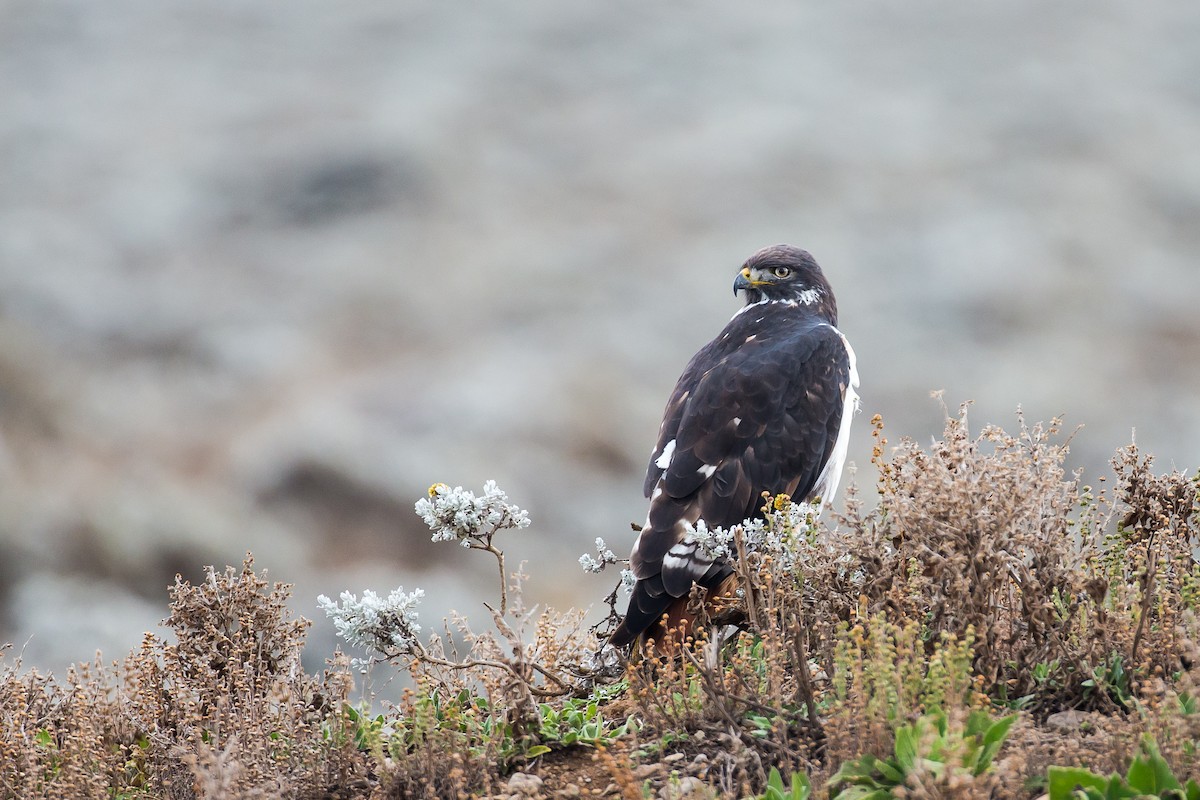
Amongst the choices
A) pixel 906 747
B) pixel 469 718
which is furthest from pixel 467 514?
pixel 906 747

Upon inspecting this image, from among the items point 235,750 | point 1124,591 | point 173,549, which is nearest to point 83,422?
point 173,549

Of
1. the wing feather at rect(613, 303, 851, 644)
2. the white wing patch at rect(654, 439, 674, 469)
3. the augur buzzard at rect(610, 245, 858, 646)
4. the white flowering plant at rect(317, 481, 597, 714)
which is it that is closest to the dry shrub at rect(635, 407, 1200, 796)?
the white flowering plant at rect(317, 481, 597, 714)

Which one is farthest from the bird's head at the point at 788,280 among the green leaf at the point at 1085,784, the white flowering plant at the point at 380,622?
the green leaf at the point at 1085,784

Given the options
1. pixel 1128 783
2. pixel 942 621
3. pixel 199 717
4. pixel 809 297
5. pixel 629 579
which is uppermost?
pixel 809 297

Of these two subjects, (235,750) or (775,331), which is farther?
(775,331)

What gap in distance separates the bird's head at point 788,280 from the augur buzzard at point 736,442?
170mm

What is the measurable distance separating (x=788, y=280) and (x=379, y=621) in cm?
306

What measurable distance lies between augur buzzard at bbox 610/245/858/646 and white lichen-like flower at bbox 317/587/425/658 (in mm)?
863

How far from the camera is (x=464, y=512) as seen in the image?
4.21 m

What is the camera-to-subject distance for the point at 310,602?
36.2ft

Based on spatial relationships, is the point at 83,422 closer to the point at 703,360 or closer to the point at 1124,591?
the point at 703,360

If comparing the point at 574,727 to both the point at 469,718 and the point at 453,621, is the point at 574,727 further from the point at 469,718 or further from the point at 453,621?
the point at 453,621

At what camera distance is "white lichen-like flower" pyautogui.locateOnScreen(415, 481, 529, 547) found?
13.8 feet

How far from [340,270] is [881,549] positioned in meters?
14.6
